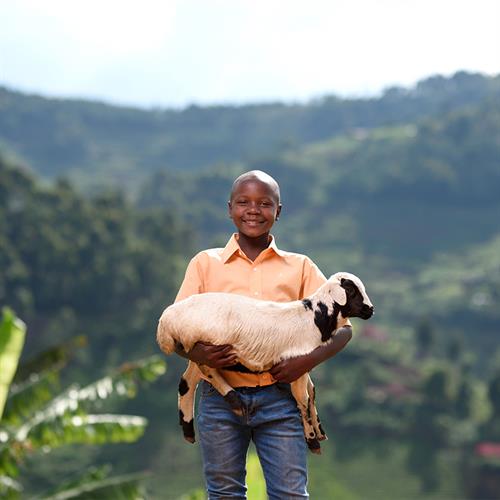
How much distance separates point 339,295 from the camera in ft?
10.2

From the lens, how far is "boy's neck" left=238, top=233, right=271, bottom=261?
331 cm

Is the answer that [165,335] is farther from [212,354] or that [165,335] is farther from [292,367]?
[292,367]

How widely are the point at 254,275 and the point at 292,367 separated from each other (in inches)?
14.0

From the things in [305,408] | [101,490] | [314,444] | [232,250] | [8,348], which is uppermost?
[232,250]

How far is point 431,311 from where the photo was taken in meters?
56.0

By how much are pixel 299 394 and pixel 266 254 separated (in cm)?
Answer: 47

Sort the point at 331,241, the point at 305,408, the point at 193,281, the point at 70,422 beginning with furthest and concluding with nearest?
1. the point at 331,241
2. the point at 70,422
3. the point at 193,281
4. the point at 305,408

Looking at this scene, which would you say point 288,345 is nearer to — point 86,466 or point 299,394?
point 299,394

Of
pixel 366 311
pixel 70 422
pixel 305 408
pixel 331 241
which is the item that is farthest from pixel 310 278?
pixel 331 241

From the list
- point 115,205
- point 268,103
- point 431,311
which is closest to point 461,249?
point 431,311

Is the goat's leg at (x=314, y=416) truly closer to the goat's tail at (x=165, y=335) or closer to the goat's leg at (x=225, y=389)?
the goat's leg at (x=225, y=389)

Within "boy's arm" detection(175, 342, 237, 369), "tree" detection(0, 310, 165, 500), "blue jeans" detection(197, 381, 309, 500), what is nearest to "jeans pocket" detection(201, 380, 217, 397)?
"blue jeans" detection(197, 381, 309, 500)

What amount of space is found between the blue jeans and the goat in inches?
2.6

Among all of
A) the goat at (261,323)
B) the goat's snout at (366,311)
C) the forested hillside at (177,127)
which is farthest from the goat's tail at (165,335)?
the forested hillside at (177,127)
